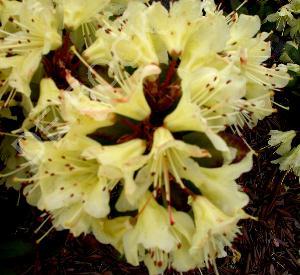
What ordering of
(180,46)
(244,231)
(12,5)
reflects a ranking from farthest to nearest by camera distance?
1. (244,231)
2. (12,5)
3. (180,46)

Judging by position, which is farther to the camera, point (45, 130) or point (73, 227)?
point (45, 130)

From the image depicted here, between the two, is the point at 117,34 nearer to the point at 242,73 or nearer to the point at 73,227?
the point at 242,73

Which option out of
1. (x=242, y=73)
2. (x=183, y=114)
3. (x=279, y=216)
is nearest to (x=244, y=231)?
(x=279, y=216)

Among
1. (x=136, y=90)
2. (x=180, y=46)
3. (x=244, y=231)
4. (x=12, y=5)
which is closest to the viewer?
(x=136, y=90)

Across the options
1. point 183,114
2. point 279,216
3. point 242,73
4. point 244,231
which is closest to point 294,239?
point 279,216

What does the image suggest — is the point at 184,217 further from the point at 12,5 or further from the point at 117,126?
the point at 12,5

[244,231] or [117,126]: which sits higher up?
[117,126]

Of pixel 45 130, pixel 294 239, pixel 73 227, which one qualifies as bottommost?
pixel 294 239
